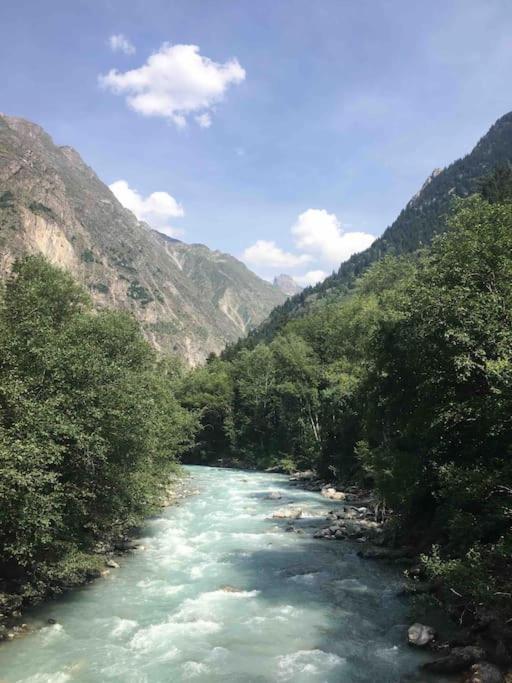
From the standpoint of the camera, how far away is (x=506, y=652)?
1198 cm

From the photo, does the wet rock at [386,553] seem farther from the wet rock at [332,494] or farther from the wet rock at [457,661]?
the wet rock at [332,494]

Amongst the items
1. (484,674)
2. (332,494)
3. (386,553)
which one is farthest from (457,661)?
(332,494)

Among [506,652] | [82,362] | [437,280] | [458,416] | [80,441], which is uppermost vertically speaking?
[437,280]

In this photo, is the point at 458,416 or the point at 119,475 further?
the point at 119,475

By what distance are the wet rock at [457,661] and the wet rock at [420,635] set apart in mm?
1347

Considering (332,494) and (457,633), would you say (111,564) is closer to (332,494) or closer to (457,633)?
(457,633)

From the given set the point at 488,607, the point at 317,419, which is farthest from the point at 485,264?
the point at 317,419

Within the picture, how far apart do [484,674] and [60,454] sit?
12931 mm

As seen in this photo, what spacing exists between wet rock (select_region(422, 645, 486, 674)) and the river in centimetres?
62

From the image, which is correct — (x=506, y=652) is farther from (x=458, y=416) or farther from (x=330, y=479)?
(x=330, y=479)

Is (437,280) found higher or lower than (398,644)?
higher

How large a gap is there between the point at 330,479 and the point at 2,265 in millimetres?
135529

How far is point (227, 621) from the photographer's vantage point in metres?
16.5

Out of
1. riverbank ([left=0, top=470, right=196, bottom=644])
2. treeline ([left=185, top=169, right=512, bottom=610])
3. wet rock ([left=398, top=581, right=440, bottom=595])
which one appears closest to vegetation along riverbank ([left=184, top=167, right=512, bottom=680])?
treeline ([left=185, top=169, right=512, bottom=610])
